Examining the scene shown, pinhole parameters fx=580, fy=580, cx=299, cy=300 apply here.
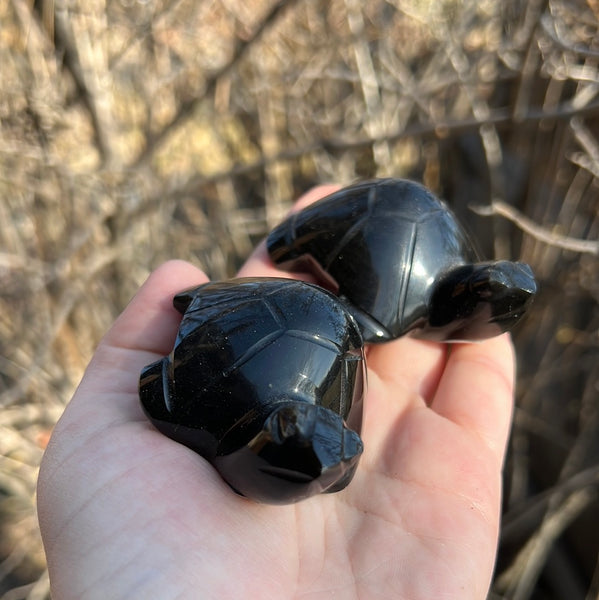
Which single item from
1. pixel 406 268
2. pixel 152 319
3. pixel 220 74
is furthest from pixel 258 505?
pixel 220 74

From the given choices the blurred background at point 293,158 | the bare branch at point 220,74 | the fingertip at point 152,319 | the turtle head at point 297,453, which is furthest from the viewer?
the blurred background at point 293,158

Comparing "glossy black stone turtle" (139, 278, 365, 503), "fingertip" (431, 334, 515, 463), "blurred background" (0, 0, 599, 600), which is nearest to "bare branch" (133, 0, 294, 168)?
"blurred background" (0, 0, 599, 600)

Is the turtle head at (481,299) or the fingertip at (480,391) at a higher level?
the turtle head at (481,299)

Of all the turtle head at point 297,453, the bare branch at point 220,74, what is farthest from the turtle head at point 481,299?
the bare branch at point 220,74

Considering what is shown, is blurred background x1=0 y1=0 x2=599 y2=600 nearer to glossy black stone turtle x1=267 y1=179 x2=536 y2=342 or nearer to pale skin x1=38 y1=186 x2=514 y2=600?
glossy black stone turtle x1=267 y1=179 x2=536 y2=342

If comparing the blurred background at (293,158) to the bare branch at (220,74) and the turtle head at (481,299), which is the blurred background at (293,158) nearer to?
the bare branch at (220,74)

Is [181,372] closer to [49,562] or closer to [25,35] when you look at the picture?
[49,562]
